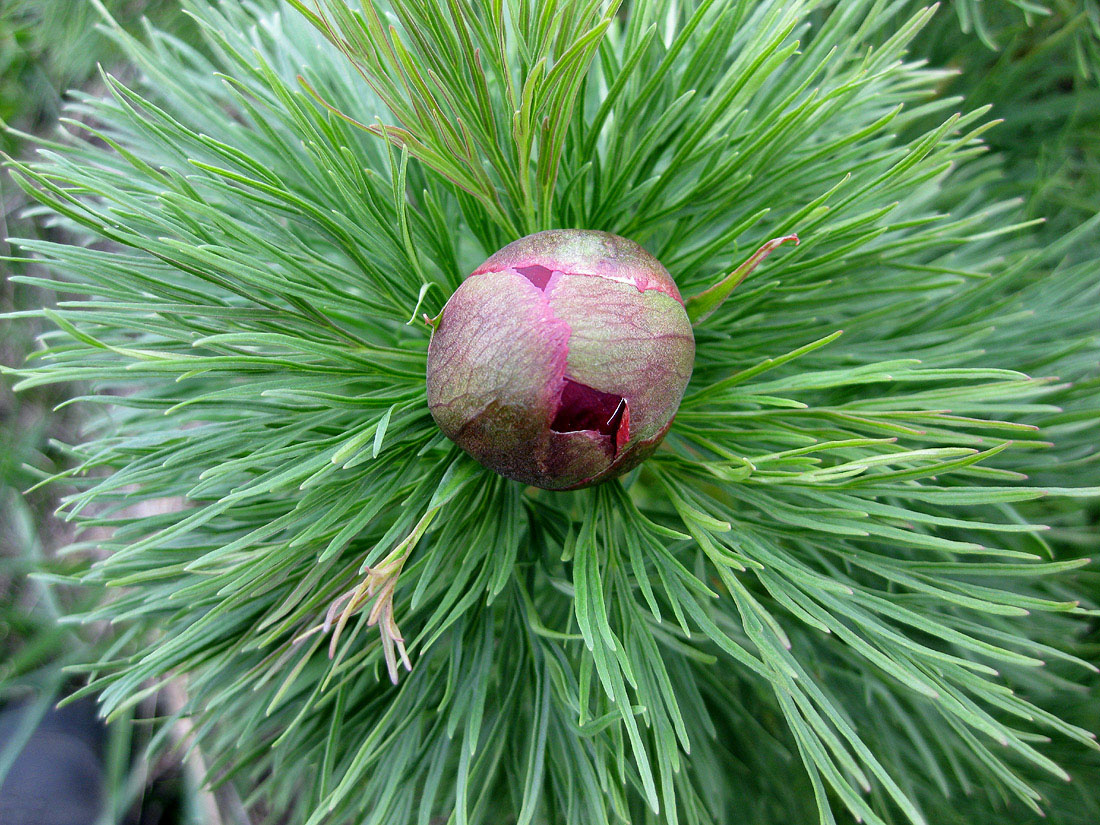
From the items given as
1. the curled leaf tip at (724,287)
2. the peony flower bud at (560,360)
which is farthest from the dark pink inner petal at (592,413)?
the curled leaf tip at (724,287)

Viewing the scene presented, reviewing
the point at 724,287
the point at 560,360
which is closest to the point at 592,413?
the point at 560,360

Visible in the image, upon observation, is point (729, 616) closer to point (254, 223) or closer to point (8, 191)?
point (254, 223)

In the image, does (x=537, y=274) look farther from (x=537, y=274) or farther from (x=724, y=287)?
(x=724, y=287)

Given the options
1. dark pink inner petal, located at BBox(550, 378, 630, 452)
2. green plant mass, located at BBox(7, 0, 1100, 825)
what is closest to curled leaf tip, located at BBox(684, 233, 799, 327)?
green plant mass, located at BBox(7, 0, 1100, 825)

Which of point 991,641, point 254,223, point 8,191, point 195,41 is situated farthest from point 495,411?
point 8,191

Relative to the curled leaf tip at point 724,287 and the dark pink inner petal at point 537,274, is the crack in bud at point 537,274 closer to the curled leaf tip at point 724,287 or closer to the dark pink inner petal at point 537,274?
the dark pink inner petal at point 537,274

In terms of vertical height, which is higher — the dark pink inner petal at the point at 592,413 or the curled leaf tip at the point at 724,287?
the curled leaf tip at the point at 724,287
